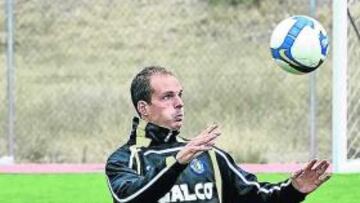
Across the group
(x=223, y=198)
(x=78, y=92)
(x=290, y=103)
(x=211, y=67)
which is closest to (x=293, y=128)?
(x=290, y=103)

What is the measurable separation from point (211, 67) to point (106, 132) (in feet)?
5.77

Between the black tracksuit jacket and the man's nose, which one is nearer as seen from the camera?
the black tracksuit jacket

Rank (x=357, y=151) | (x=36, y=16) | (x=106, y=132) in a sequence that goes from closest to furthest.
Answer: (x=357, y=151) → (x=106, y=132) → (x=36, y=16)

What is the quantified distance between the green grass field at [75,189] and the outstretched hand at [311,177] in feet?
11.6

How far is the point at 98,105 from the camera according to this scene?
13.0 meters

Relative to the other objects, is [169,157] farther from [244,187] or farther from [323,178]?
[323,178]

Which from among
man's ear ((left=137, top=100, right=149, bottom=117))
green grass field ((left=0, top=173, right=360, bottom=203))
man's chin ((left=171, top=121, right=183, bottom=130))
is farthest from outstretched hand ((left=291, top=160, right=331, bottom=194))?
green grass field ((left=0, top=173, right=360, bottom=203))

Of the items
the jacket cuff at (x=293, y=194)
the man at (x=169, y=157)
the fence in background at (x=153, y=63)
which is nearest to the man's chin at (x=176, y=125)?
the man at (x=169, y=157)

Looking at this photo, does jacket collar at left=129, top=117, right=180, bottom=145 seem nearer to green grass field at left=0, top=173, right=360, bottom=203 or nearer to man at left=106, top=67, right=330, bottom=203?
man at left=106, top=67, right=330, bottom=203

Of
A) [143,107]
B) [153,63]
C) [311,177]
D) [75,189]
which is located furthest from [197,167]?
[153,63]

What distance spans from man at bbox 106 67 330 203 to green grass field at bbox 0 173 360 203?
349 centimetres

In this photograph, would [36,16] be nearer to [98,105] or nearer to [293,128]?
[98,105]

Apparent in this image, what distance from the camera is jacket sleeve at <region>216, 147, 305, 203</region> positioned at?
4691mm

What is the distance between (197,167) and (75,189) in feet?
14.2
